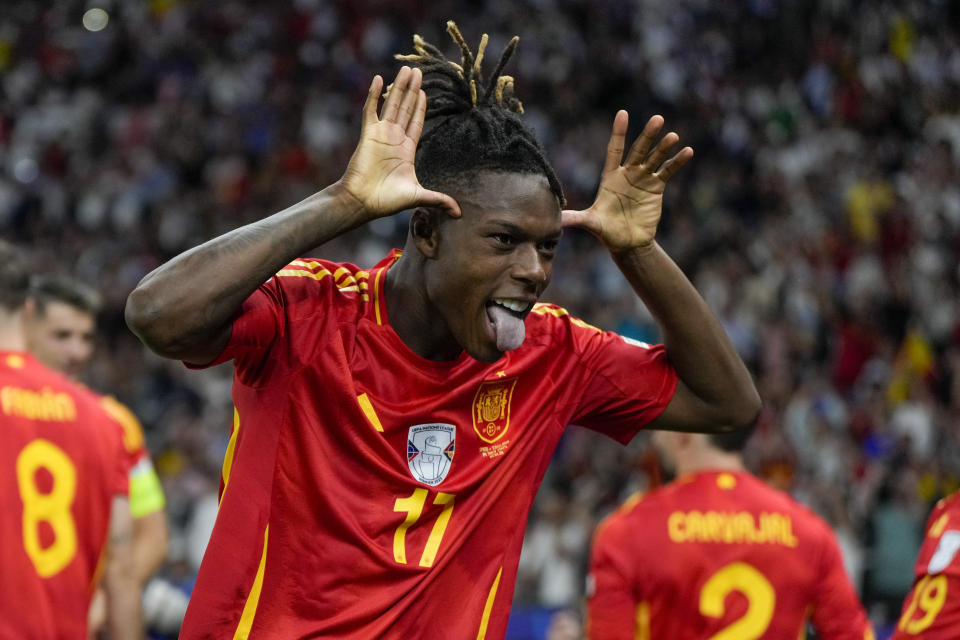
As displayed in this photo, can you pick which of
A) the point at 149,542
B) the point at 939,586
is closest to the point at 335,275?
the point at 939,586

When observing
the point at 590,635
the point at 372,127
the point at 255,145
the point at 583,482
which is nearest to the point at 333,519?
the point at 372,127

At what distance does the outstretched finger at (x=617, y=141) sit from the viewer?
3.46 m

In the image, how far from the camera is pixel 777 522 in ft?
18.1

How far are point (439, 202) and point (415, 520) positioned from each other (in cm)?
81

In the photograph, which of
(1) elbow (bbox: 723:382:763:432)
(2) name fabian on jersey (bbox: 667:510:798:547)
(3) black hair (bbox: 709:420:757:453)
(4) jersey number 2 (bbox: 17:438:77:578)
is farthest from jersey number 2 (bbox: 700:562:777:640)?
(4) jersey number 2 (bbox: 17:438:77:578)

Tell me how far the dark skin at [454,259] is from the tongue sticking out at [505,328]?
0.06 ft

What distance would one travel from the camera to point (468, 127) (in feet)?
11.2

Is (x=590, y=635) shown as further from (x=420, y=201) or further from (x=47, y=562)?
(x=420, y=201)

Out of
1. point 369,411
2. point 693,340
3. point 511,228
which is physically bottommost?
point 369,411

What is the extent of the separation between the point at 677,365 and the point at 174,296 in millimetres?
1542

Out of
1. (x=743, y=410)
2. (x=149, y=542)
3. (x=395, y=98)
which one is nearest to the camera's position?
(x=395, y=98)

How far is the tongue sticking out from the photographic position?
10.6ft

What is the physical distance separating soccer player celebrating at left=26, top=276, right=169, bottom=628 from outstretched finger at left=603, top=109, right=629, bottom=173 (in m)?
3.08

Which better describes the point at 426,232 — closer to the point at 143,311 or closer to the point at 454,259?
the point at 454,259
